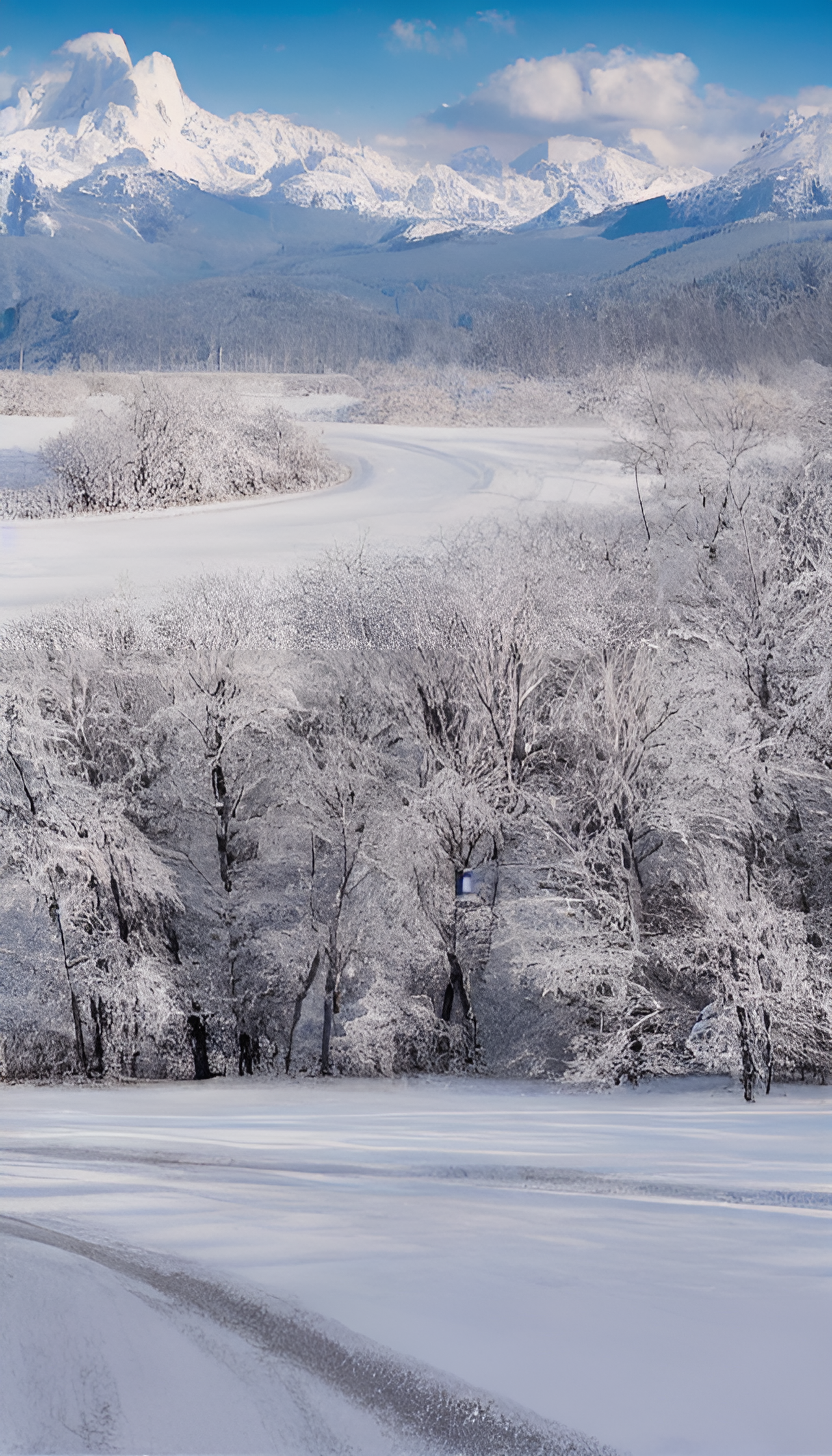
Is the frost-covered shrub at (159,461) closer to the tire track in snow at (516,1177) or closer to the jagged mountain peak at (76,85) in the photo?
the jagged mountain peak at (76,85)

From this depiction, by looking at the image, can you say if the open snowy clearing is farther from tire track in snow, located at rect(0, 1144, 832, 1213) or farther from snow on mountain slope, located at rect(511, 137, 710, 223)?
snow on mountain slope, located at rect(511, 137, 710, 223)

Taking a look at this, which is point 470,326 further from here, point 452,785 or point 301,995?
point 301,995

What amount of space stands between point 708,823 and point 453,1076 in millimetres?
3509

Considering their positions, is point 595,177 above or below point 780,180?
above

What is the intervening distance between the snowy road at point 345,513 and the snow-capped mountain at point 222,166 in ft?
11.5

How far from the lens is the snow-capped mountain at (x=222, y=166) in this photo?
28.4ft

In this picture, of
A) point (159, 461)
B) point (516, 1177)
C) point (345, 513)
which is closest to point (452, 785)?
point (345, 513)

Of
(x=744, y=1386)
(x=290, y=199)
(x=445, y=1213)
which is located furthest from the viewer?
(x=290, y=199)

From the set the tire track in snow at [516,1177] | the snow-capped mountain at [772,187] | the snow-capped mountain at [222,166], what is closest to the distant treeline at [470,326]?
the snow-capped mountain at [772,187]

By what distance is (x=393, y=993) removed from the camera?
9547mm

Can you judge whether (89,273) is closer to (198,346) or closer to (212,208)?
(198,346)

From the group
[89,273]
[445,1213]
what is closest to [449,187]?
[89,273]

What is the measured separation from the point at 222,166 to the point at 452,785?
2063cm

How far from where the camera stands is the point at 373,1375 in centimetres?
134
